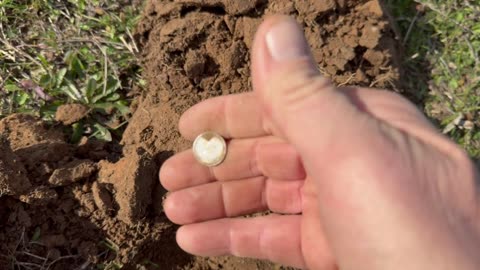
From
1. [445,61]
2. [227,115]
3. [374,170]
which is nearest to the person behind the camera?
[374,170]

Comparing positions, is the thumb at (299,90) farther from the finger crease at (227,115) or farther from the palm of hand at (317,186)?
the finger crease at (227,115)

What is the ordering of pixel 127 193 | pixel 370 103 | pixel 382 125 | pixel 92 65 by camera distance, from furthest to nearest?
pixel 92 65
pixel 127 193
pixel 370 103
pixel 382 125

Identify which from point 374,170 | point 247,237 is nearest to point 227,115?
point 247,237

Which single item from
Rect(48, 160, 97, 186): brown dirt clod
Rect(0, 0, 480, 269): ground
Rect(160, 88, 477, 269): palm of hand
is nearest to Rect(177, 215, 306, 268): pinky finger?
Rect(160, 88, 477, 269): palm of hand

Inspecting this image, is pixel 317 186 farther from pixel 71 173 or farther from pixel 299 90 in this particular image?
pixel 71 173

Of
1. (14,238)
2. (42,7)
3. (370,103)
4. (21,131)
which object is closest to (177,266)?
(14,238)

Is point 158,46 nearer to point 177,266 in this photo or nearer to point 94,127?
point 94,127
